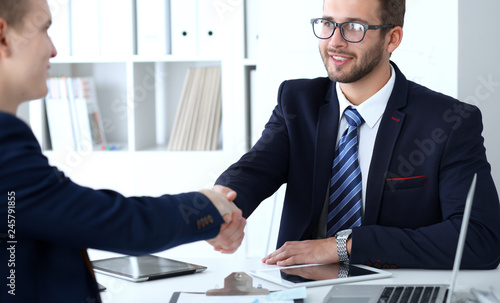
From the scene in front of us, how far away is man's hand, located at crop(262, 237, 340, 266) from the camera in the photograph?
1.52 m

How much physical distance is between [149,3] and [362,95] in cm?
141

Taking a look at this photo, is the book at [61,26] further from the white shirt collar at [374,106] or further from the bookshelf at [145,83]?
the white shirt collar at [374,106]

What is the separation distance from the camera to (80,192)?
98 cm

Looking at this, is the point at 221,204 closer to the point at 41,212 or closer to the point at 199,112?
the point at 41,212

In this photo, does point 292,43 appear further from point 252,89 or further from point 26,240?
point 26,240

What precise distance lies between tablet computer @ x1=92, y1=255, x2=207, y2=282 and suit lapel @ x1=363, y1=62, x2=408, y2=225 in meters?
0.54

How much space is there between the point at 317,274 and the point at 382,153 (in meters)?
0.51

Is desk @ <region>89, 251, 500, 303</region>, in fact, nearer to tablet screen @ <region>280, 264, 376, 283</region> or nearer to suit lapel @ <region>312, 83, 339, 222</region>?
tablet screen @ <region>280, 264, 376, 283</region>

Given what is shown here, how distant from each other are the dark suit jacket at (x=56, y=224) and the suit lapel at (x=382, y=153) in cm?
79

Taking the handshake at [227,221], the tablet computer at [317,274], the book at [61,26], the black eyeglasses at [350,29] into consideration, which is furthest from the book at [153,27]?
the tablet computer at [317,274]

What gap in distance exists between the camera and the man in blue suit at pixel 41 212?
0.91 m

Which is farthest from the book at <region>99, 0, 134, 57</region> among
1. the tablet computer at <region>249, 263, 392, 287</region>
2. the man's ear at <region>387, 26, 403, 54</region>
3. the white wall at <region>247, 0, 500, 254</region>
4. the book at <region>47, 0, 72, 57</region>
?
the tablet computer at <region>249, 263, 392, 287</region>

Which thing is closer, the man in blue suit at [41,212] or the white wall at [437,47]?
the man in blue suit at [41,212]

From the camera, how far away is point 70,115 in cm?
309
